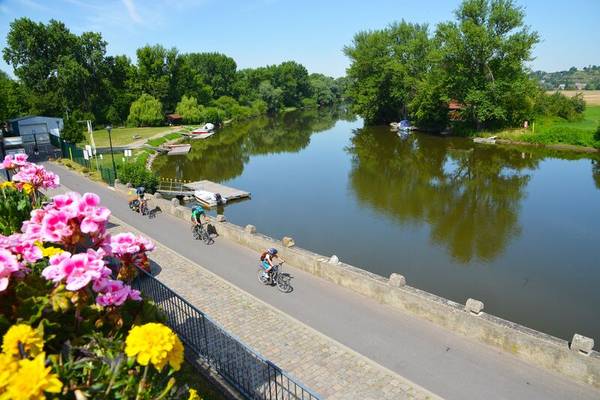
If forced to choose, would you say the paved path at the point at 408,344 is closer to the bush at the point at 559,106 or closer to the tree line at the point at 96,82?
the tree line at the point at 96,82

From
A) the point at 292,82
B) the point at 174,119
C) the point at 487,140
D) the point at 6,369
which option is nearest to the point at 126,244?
the point at 6,369

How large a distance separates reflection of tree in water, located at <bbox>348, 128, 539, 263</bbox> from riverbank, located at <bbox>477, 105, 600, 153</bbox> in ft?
18.6

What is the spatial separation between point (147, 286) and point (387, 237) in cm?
1562

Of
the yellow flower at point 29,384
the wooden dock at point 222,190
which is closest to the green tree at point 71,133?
the wooden dock at point 222,190

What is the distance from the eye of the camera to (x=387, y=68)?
72.6 m

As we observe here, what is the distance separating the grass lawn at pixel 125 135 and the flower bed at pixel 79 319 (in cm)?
5355

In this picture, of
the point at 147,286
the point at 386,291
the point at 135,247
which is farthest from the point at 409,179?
the point at 135,247

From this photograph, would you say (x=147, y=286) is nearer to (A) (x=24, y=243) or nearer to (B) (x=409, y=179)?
(A) (x=24, y=243)

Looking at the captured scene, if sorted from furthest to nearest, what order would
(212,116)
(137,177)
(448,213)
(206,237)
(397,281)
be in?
(212,116)
(137,177)
(448,213)
(206,237)
(397,281)

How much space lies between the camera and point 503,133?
5766 centimetres

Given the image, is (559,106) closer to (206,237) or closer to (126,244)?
(206,237)

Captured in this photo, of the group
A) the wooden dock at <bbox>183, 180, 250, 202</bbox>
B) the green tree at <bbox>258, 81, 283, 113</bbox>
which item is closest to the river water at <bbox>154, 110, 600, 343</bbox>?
the wooden dock at <bbox>183, 180, 250, 202</bbox>

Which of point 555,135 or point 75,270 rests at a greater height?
point 75,270

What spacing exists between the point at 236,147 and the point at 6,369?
194 feet
